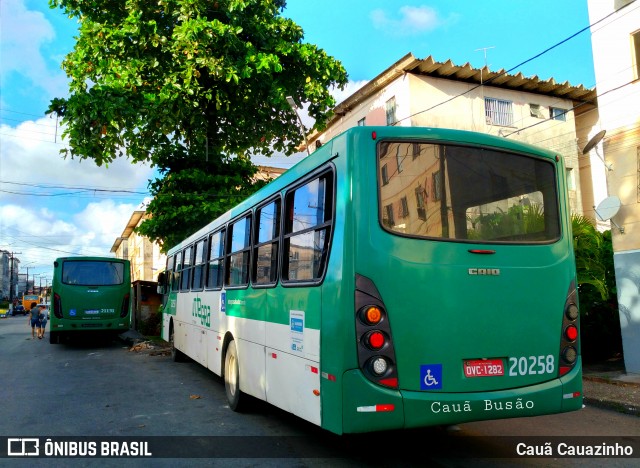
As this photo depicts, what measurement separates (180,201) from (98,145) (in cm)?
305

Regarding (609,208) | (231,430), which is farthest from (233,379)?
(609,208)

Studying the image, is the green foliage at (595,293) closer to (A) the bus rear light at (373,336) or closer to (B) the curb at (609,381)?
(B) the curb at (609,381)

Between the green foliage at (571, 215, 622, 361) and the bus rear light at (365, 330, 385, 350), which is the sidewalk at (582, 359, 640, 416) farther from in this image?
the bus rear light at (365, 330, 385, 350)

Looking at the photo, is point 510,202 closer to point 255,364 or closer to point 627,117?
point 255,364

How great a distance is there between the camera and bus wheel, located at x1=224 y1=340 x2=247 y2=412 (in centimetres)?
735

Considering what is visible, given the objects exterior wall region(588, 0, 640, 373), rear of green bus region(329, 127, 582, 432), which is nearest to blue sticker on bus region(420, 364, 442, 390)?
rear of green bus region(329, 127, 582, 432)

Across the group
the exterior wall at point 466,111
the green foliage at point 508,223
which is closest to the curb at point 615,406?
the green foliage at point 508,223

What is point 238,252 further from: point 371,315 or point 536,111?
point 536,111

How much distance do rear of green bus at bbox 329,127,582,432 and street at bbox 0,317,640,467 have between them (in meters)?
1.05

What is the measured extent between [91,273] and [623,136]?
15.9m

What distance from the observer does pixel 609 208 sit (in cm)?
1028

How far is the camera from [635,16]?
10531mm

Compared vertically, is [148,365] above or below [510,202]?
below

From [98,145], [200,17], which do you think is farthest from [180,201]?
[200,17]
